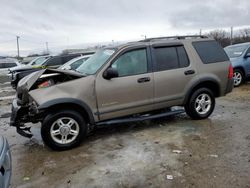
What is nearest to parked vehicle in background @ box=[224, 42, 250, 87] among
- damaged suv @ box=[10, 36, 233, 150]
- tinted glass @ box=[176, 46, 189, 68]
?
damaged suv @ box=[10, 36, 233, 150]

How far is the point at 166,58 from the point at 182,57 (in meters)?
0.42

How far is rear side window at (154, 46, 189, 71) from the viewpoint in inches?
251

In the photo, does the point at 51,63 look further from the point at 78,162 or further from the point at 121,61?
the point at 78,162

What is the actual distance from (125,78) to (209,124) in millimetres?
2247

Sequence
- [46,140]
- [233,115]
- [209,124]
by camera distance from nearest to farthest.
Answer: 1. [46,140]
2. [209,124]
3. [233,115]

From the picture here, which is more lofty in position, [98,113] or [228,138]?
[98,113]

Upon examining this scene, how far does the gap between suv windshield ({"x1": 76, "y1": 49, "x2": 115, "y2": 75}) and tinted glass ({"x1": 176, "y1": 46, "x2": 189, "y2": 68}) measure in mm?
1537

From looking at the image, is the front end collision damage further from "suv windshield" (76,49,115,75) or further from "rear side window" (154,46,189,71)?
"rear side window" (154,46,189,71)

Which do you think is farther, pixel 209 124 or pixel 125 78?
pixel 209 124

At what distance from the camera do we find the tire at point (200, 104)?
6785 mm

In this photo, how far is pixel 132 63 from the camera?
6.10 m

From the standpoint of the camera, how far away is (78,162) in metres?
4.87

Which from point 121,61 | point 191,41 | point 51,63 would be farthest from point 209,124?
point 51,63

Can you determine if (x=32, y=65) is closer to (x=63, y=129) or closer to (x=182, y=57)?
(x=182, y=57)
